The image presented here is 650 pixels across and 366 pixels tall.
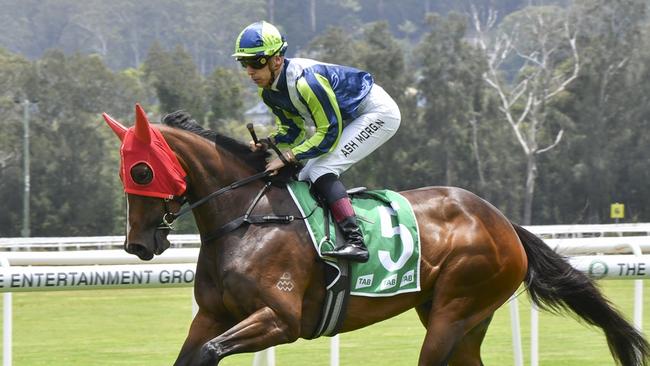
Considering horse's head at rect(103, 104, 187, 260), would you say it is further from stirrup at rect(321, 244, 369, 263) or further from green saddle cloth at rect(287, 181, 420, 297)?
stirrup at rect(321, 244, 369, 263)

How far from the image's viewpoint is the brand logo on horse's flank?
4805mm

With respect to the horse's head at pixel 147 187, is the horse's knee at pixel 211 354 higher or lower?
lower

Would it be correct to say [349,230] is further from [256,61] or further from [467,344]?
[467,344]

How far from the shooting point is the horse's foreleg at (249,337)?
15.1 ft

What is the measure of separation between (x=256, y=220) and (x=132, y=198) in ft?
1.81

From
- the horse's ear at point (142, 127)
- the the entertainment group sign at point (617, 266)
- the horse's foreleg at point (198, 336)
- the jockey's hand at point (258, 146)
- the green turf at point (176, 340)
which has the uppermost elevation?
the horse's ear at point (142, 127)

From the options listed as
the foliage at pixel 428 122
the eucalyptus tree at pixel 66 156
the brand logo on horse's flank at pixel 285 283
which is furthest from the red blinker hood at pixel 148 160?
the eucalyptus tree at pixel 66 156

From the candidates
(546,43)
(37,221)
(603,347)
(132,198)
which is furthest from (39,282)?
(546,43)

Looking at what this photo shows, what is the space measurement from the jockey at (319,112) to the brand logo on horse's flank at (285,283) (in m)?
0.22

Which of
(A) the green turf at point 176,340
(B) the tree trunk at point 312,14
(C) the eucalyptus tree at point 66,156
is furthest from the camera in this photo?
(B) the tree trunk at point 312,14

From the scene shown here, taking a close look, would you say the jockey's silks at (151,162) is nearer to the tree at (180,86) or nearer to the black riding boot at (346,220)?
the black riding boot at (346,220)

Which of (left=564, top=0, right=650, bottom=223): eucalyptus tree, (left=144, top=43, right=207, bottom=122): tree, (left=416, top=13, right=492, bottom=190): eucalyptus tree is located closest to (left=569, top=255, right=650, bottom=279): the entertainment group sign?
(left=416, top=13, right=492, bottom=190): eucalyptus tree

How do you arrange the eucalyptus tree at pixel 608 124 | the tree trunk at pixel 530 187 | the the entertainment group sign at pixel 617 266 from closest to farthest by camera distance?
the the entertainment group sign at pixel 617 266
the eucalyptus tree at pixel 608 124
the tree trunk at pixel 530 187

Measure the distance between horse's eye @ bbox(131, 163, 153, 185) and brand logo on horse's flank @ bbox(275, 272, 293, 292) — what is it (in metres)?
0.70
